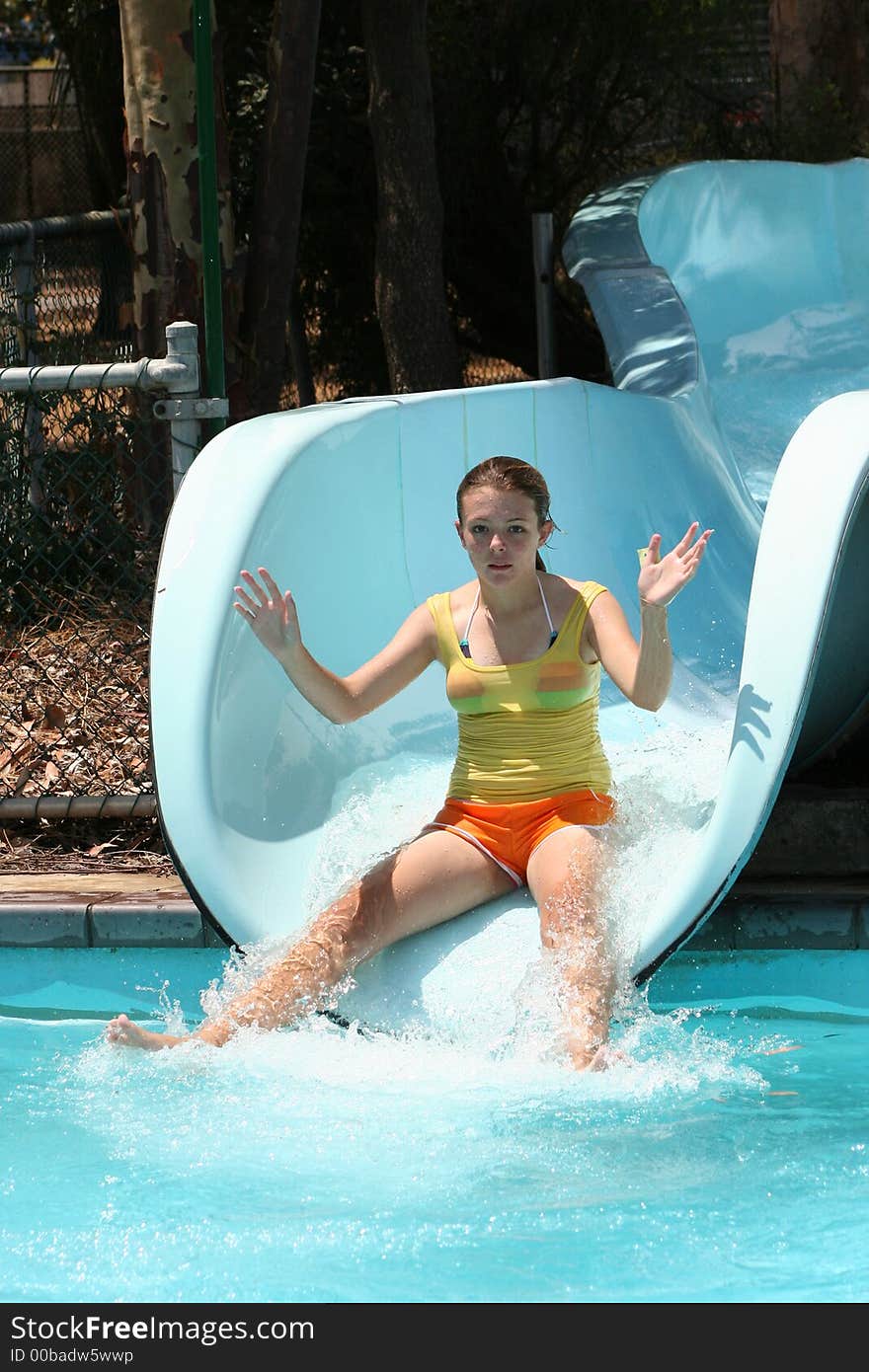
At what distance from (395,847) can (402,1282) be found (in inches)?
47.7

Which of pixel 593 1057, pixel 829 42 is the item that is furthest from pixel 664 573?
pixel 829 42

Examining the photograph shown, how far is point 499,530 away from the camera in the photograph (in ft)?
11.3

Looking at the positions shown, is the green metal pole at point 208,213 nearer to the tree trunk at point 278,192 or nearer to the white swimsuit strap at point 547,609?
the white swimsuit strap at point 547,609

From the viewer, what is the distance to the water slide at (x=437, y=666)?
3229mm

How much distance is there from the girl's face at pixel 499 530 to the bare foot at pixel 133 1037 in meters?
1.10

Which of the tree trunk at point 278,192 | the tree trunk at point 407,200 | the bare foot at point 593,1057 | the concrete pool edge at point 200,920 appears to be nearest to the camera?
the bare foot at point 593,1057

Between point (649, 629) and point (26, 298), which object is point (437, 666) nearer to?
point (649, 629)

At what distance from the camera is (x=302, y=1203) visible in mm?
2783

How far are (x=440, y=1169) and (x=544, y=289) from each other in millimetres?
5952

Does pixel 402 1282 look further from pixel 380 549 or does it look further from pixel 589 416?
pixel 589 416

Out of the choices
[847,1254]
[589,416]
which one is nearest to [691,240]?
[589,416]

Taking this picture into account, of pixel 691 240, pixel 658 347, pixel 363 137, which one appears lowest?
A: pixel 658 347

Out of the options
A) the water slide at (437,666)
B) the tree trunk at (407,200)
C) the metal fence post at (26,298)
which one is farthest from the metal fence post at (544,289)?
the metal fence post at (26,298)

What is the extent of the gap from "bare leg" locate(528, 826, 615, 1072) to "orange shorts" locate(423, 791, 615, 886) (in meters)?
0.05
